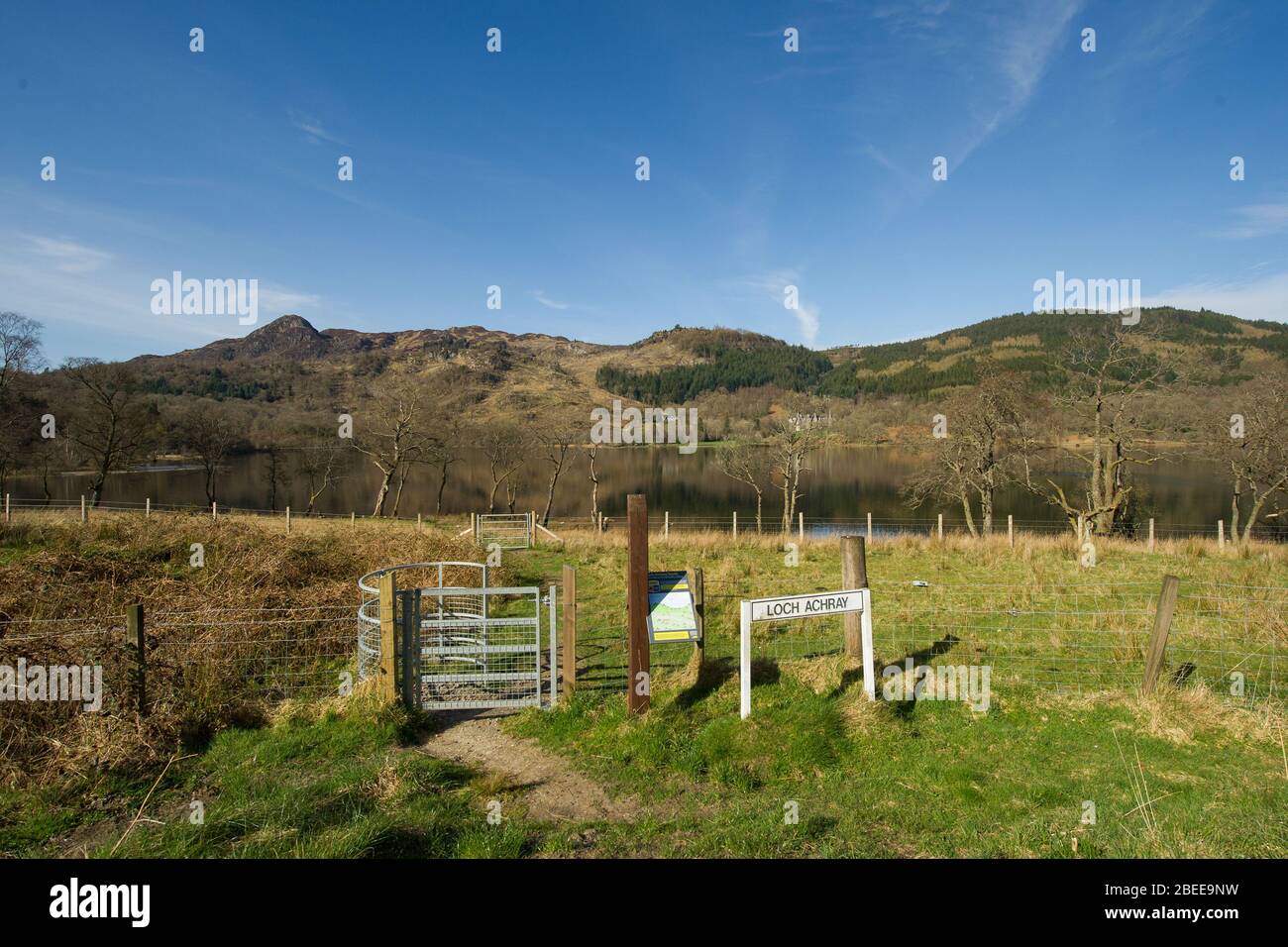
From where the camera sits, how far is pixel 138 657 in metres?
6.89

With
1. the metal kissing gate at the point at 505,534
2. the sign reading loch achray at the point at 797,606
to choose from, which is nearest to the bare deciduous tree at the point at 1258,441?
the sign reading loch achray at the point at 797,606

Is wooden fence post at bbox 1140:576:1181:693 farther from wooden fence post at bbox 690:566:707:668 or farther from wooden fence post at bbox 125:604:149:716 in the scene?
wooden fence post at bbox 125:604:149:716

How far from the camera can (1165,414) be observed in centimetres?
2659

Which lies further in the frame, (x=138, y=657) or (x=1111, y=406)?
(x=1111, y=406)

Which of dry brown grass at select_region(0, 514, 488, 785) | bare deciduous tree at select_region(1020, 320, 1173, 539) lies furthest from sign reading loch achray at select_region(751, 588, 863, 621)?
bare deciduous tree at select_region(1020, 320, 1173, 539)

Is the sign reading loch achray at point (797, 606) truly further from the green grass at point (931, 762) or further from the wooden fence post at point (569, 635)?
the wooden fence post at point (569, 635)

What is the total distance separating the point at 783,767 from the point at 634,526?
2.91 meters

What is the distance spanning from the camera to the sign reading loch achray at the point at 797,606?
6758 millimetres

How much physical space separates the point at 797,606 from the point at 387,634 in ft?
15.5

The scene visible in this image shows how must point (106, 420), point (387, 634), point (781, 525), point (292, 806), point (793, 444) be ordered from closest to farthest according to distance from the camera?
point (292, 806) → point (387, 634) → point (793, 444) → point (781, 525) → point (106, 420)

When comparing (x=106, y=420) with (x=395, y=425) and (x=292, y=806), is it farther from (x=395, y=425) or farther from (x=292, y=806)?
(x=292, y=806)

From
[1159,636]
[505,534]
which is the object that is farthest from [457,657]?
[505,534]
